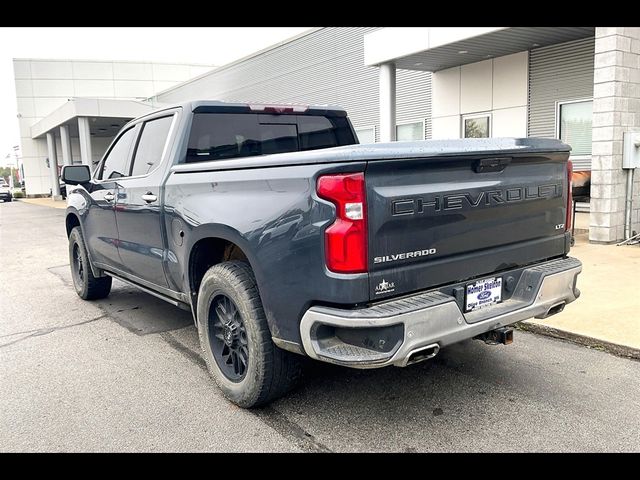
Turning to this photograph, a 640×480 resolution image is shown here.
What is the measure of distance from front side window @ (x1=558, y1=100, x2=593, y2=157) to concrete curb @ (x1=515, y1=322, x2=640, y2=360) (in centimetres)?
801

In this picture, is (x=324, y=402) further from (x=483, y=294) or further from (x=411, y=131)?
(x=411, y=131)

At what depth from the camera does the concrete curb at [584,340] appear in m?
4.18

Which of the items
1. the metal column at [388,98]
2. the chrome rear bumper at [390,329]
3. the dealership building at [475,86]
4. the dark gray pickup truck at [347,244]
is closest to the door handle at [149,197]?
the dark gray pickup truck at [347,244]

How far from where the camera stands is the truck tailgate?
2.73 meters

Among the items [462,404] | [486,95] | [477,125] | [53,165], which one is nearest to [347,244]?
[462,404]

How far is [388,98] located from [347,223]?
1076cm

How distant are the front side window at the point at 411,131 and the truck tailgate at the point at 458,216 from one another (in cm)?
1252

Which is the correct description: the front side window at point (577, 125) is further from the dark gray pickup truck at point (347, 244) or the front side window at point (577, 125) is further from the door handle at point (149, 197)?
the door handle at point (149, 197)

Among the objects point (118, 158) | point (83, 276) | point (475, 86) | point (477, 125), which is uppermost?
point (475, 86)

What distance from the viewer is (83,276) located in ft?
20.9

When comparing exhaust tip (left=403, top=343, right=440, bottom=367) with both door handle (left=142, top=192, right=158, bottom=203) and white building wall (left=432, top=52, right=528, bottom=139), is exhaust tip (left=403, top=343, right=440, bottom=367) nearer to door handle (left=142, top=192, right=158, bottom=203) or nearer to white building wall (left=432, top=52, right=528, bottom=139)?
door handle (left=142, top=192, right=158, bottom=203)

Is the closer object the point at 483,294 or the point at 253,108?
the point at 483,294

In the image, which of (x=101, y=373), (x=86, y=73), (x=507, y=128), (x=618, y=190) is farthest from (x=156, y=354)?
(x=86, y=73)
